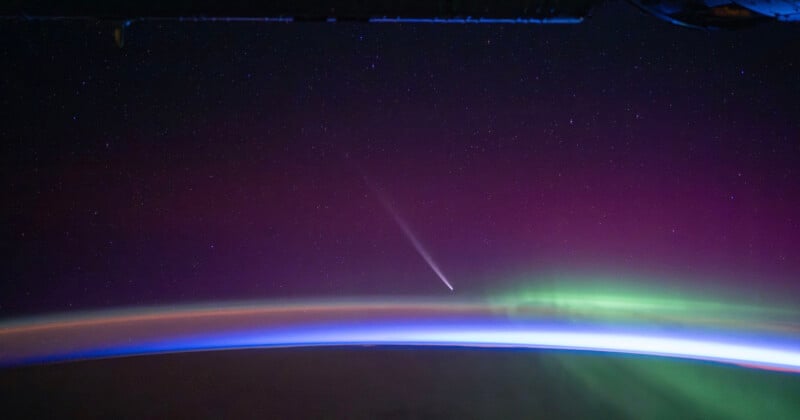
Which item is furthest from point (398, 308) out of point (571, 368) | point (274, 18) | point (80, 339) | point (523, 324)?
point (274, 18)

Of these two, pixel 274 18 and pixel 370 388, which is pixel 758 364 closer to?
pixel 370 388

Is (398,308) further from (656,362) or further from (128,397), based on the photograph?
(128,397)

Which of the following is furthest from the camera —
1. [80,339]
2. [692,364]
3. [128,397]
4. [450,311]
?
[450,311]

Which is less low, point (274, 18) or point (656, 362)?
point (274, 18)

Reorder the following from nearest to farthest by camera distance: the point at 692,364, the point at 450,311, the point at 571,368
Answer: the point at 571,368 → the point at 692,364 → the point at 450,311

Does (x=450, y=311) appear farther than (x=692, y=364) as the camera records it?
Yes

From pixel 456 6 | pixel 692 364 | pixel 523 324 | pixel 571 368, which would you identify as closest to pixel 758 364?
pixel 692 364

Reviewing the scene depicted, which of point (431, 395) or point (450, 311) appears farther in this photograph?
point (450, 311)

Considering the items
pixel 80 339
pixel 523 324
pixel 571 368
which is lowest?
pixel 571 368

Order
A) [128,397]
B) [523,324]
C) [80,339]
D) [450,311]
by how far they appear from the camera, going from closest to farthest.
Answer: [128,397] → [80,339] → [523,324] → [450,311]
